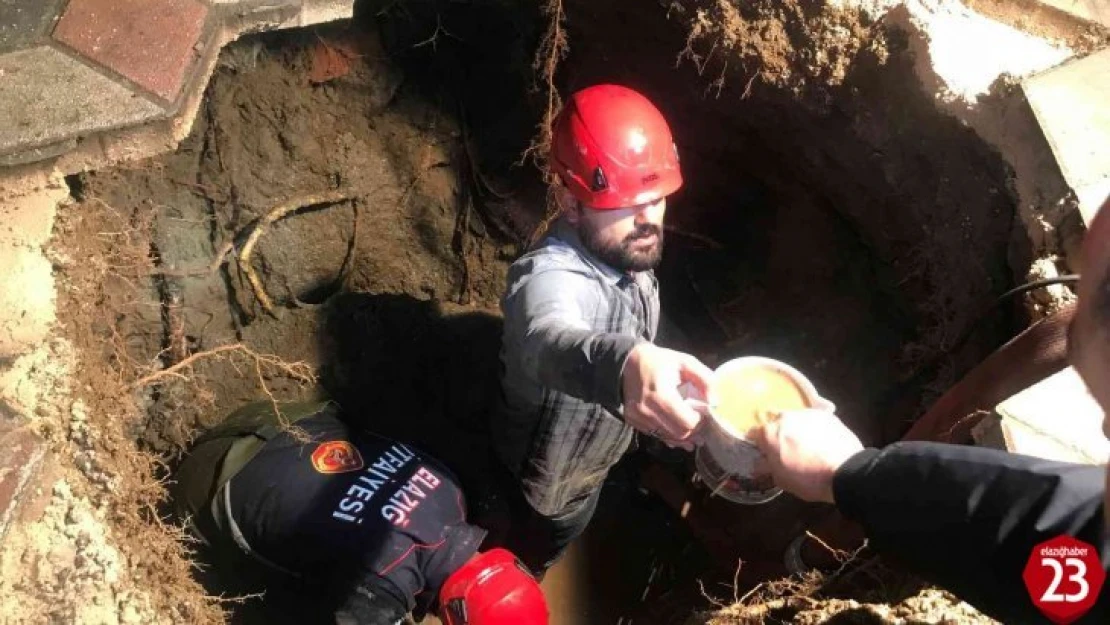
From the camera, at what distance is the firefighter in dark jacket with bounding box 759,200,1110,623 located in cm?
122

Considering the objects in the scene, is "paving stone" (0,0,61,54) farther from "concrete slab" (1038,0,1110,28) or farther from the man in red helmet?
"concrete slab" (1038,0,1110,28)

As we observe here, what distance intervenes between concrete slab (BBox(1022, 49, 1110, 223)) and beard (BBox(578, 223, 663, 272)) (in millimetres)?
1106

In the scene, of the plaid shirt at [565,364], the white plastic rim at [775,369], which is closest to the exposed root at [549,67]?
the plaid shirt at [565,364]

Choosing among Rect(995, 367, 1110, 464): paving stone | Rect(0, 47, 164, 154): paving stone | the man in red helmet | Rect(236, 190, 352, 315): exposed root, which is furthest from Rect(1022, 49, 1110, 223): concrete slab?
Rect(236, 190, 352, 315): exposed root

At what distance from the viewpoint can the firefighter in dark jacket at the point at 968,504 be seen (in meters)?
1.22

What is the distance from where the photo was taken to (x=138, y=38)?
6.97 feet

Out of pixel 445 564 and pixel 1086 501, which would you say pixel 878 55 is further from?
pixel 445 564

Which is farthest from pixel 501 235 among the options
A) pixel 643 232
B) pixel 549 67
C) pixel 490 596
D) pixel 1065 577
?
pixel 1065 577

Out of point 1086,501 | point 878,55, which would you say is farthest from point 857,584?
point 878,55

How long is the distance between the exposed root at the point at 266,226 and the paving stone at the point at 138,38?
1108mm

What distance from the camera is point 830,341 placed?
10.7 ft

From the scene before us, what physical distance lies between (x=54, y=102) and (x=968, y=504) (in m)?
2.18

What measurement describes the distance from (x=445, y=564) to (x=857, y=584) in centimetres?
116

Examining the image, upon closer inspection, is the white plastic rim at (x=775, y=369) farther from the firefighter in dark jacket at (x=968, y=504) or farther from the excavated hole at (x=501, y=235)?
the excavated hole at (x=501, y=235)
